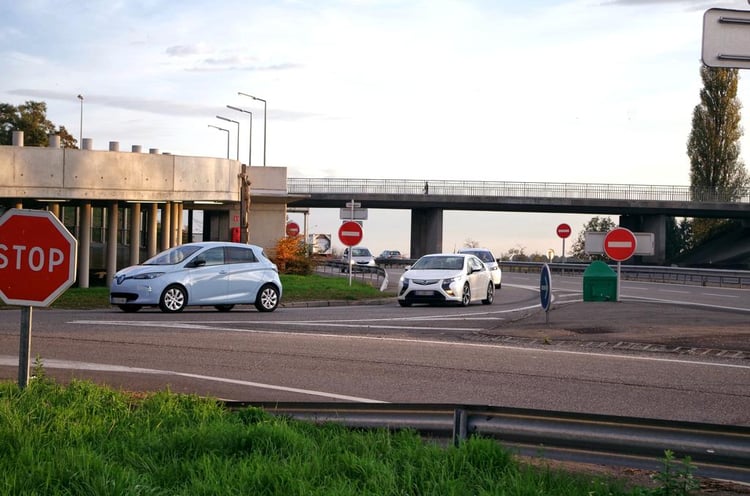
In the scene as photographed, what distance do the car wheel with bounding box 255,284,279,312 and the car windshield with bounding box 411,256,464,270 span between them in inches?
223

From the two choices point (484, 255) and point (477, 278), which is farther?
point (484, 255)

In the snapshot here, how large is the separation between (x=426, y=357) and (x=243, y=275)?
421 inches

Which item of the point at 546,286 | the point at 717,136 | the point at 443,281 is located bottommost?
the point at 443,281

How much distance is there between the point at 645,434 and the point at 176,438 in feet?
9.94

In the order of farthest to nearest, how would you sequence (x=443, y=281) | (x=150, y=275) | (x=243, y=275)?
(x=443, y=281) → (x=243, y=275) → (x=150, y=275)

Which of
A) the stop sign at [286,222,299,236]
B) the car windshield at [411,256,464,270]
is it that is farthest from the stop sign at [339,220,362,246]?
the stop sign at [286,222,299,236]

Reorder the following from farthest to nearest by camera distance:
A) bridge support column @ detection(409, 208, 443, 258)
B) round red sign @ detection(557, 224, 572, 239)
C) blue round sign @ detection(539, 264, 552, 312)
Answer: bridge support column @ detection(409, 208, 443, 258), round red sign @ detection(557, 224, 572, 239), blue round sign @ detection(539, 264, 552, 312)

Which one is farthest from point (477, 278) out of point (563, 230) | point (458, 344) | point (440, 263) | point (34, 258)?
point (563, 230)

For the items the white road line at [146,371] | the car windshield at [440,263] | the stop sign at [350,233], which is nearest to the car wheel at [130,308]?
the car windshield at [440,263]

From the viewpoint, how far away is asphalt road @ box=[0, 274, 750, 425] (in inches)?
420

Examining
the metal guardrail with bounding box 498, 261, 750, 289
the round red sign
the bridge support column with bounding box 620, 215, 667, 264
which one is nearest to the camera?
the metal guardrail with bounding box 498, 261, 750, 289

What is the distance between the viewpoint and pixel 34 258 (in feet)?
27.7

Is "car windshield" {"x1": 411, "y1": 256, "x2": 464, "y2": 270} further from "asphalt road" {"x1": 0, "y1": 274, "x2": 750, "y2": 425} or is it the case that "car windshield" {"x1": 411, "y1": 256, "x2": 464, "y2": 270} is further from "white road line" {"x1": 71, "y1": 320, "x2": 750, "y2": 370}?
"white road line" {"x1": 71, "y1": 320, "x2": 750, "y2": 370}

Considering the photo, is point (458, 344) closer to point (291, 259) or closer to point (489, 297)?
point (489, 297)
